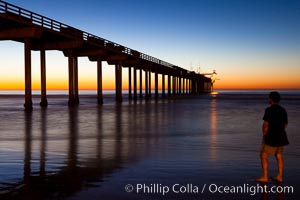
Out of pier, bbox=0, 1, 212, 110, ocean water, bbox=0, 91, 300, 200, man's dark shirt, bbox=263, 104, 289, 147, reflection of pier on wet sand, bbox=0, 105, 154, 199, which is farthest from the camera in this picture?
pier, bbox=0, 1, 212, 110

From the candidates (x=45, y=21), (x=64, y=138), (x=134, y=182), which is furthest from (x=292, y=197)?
(x=45, y=21)

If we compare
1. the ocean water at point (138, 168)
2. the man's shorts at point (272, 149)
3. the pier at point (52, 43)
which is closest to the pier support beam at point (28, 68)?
the pier at point (52, 43)

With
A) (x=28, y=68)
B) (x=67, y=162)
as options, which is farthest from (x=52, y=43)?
(x=67, y=162)

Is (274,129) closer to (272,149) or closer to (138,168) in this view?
(272,149)

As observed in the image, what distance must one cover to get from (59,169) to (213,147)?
14.6 ft

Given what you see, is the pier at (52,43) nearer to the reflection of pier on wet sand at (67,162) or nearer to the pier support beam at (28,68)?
the pier support beam at (28,68)

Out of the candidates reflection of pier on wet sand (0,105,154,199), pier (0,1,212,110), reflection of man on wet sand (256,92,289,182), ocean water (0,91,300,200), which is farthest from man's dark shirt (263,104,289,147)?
pier (0,1,212,110)

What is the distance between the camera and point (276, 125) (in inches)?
237

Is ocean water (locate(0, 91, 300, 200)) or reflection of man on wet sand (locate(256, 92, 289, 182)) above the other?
reflection of man on wet sand (locate(256, 92, 289, 182))

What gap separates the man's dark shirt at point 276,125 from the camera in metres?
6.00

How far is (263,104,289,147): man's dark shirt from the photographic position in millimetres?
6000

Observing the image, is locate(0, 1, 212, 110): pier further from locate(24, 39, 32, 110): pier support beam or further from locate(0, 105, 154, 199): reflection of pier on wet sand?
locate(0, 105, 154, 199): reflection of pier on wet sand

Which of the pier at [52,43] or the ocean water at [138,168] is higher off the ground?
the pier at [52,43]

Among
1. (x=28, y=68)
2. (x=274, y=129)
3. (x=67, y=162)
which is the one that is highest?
(x=28, y=68)
